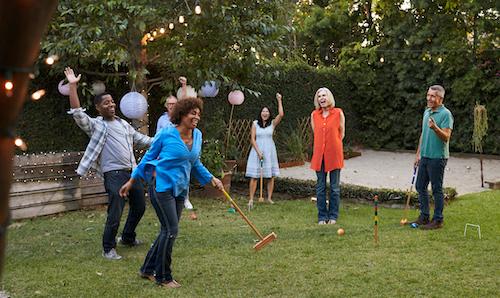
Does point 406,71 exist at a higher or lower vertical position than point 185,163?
higher

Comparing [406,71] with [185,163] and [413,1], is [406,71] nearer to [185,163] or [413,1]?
[413,1]

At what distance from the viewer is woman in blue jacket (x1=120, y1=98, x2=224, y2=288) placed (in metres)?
4.83

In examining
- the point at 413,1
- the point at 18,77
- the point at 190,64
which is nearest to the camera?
the point at 18,77

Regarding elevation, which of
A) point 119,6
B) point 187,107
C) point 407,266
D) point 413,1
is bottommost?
point 407,266

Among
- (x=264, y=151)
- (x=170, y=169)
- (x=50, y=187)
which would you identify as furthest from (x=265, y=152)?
(x=170, y=169)

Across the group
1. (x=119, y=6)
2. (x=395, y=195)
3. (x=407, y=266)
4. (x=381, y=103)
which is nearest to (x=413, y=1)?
(x=381, y=103)

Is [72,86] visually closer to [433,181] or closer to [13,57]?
[433,181]

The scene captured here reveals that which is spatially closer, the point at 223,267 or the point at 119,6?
the point at 223,267

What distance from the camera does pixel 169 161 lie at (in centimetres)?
484

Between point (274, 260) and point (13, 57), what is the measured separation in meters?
4.86

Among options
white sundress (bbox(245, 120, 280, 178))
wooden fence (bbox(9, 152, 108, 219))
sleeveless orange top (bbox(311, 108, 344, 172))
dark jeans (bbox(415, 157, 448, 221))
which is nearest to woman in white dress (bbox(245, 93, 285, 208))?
white sundress (bbox(245, 120, 280, 178))

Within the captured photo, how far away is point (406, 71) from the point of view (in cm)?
1677

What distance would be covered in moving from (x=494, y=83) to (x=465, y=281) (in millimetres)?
11369

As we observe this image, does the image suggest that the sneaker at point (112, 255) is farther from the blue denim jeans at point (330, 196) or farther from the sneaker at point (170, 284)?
the blue denim jeans at point (330, 196)
